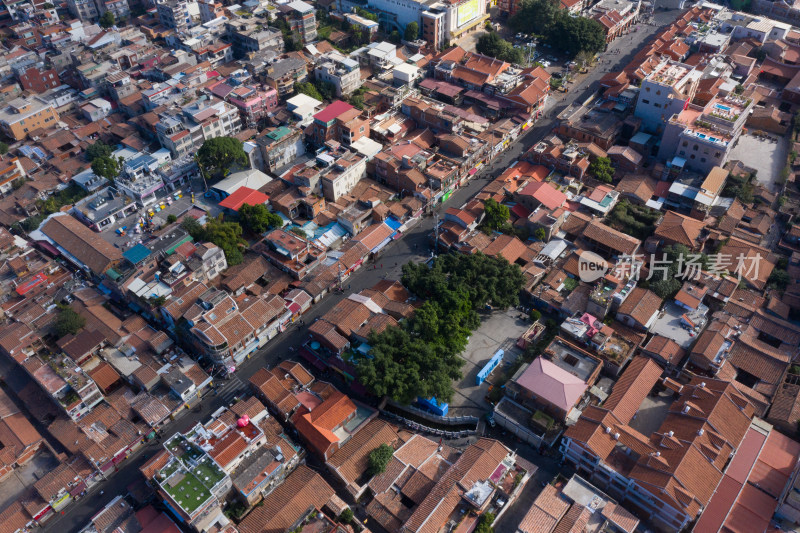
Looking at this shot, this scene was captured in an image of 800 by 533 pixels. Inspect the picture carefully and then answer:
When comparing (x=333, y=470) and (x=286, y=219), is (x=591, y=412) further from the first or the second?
(x=286, y=219)

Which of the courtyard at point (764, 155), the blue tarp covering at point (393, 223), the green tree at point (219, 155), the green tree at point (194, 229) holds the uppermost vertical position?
the green tree at point (219, 155)

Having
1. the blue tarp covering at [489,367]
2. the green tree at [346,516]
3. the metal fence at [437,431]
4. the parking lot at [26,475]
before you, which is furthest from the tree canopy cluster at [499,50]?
the parking lot at [26,475]

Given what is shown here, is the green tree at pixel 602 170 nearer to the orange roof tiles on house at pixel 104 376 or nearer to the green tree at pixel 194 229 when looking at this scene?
the green tree at pixel 194 229

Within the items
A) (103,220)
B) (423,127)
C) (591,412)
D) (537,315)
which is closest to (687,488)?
(591,412)

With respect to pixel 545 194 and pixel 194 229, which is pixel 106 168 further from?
pixel 545 194

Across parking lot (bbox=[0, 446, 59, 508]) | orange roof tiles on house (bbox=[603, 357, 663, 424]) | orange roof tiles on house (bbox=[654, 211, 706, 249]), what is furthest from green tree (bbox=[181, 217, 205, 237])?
orange roof tiles on house (bbox=[654, 211, 706, 249])

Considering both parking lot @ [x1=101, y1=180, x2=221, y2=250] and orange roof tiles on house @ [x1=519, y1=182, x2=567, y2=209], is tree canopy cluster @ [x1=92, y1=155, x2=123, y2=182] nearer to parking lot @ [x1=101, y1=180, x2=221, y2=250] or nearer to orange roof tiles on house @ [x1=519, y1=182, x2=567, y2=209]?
parking lot @ [x1=101, y1=180, x2=221, y2=250]
